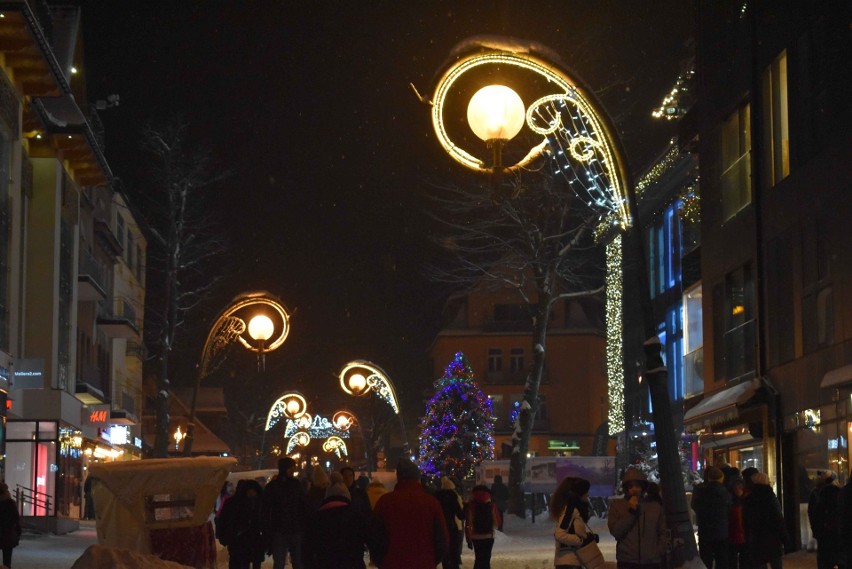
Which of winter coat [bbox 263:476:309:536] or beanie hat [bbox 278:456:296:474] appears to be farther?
winter coat [bbox 263:476:309:536]

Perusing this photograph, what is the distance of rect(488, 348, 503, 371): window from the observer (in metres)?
89.8

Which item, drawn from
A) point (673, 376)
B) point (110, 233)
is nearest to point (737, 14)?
point (673, 376)

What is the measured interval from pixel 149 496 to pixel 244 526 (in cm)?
146

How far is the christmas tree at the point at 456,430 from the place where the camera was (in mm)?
56125

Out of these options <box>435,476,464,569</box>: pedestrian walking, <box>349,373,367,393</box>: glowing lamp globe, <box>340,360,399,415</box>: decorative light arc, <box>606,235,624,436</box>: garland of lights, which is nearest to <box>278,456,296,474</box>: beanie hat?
<box>435,476,464,569</box>: pedestrian walking

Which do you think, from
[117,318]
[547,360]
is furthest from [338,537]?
[547,360]

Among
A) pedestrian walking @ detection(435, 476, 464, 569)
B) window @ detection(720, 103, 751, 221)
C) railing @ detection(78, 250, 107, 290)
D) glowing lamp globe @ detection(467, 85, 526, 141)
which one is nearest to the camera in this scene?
glowing lamp globe @ detection(467, 85, 526, 141)

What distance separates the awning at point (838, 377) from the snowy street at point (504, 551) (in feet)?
9.24

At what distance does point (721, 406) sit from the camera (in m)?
26.6

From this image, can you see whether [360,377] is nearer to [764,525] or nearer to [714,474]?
[714,474]

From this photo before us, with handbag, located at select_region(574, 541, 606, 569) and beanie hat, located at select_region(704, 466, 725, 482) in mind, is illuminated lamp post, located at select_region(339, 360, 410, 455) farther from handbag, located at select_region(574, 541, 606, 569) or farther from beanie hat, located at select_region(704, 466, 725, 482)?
handbag, located at select_region(574, 541, 606, 569)

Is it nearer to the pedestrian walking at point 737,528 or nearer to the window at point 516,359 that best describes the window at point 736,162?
the pedestrian walking at point 737,528

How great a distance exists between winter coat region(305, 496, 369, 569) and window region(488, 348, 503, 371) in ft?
261

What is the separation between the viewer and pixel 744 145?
27.2m
